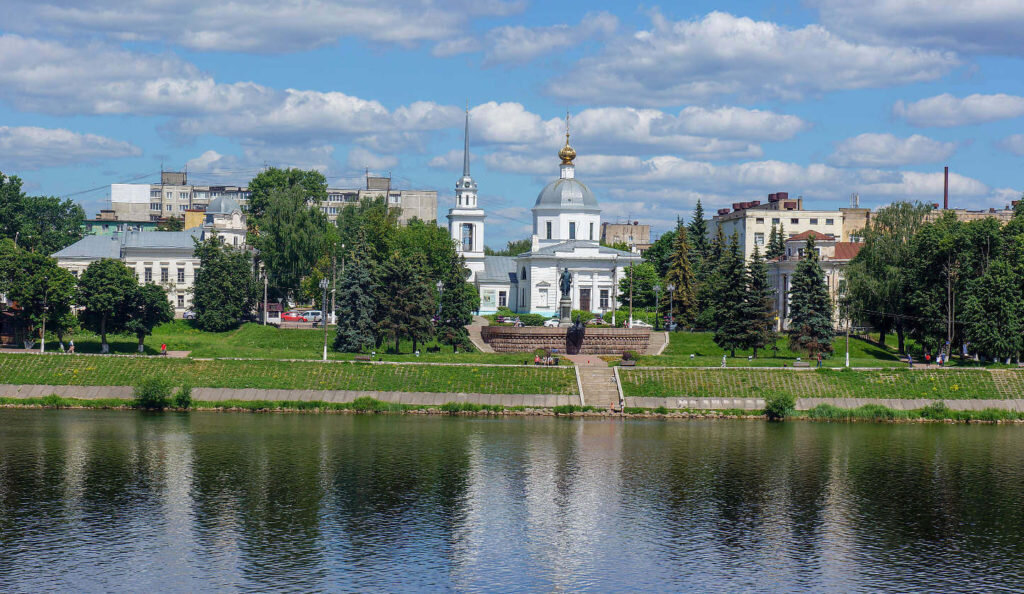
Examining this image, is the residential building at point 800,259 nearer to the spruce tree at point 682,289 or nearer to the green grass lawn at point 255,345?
the spruce tree at point 682,289

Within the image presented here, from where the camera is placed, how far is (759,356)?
77.8m

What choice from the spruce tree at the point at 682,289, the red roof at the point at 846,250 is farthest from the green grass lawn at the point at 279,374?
the red roof at the point at 846,250

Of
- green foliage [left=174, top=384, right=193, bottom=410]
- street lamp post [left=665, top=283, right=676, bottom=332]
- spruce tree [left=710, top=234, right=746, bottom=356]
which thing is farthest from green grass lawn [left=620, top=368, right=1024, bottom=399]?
street lamp post [left=665, top=283, right=676, bottom=332]

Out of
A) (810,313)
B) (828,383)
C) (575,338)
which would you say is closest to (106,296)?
(575,338)

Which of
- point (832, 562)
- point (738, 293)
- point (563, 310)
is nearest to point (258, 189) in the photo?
point (563, 310)

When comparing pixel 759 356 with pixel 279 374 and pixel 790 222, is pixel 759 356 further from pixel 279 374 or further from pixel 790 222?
pixel 790 222

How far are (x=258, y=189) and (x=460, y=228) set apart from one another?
26.4 m

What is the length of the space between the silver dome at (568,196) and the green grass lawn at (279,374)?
46807 mm

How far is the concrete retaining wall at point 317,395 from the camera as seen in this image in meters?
61.9

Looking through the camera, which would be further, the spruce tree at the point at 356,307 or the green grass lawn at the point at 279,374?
the spruce tree at the point at 356,307

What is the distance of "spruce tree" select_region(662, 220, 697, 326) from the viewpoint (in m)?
93.8

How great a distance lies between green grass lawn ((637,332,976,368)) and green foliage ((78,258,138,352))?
116ft

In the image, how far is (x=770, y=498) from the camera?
40.5 metres

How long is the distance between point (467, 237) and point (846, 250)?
3796 cm
